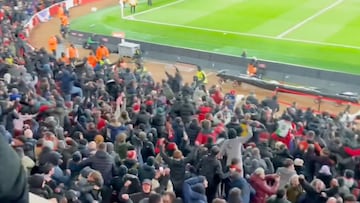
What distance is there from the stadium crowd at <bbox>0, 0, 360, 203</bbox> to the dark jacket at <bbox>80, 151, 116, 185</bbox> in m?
0.01

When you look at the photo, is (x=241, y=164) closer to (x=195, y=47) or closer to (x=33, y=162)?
(x=33, y=162)

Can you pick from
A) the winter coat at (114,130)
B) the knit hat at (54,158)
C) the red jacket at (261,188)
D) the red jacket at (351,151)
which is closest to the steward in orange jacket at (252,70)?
the red jacket at (351,151)

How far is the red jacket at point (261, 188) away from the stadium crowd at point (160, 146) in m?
0.01

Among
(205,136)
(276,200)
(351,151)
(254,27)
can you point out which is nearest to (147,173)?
(276,200)

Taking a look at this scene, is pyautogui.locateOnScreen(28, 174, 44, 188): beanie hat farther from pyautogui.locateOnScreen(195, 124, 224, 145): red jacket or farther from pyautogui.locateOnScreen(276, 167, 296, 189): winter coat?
pyautogui.locateOnScreen(195, 124, 224, 145): red jacket

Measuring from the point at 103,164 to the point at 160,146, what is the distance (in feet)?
5.90

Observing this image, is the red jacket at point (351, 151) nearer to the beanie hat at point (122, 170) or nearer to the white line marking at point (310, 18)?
the beanie hat at point (122, 170)

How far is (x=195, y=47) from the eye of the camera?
28.3 m

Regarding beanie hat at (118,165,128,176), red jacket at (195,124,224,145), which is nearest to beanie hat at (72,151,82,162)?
beanie hat at (118,165,128,176)

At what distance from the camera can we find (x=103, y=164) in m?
8.95

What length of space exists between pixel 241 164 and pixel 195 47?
18.9m

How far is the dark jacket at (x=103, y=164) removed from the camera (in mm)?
8922

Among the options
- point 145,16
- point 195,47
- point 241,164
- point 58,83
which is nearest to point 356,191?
point 241,164

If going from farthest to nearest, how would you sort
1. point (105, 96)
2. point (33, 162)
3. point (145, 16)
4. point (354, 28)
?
point (145, 16), point (354, 28), point (105, 96), point (33, 162)
